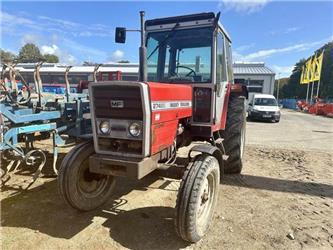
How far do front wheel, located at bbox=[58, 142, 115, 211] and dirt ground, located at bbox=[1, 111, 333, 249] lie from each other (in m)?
0.18

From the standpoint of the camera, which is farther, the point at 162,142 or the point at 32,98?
the point at 32,98

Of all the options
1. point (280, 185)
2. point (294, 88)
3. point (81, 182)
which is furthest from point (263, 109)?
point (294, 88)

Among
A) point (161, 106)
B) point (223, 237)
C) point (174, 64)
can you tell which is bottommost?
point (223, 237)

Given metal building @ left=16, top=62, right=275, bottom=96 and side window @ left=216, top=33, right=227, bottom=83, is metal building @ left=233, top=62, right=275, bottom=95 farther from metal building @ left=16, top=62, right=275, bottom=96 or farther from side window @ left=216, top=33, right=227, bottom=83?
side window @ left=216, top=33, right=227, bottom=83

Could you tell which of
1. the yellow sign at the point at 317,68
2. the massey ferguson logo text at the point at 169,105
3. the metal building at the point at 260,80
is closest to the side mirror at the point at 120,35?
the massey ferguson logo text at the point at 169,105

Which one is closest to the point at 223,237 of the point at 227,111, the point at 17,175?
the point at 227,111

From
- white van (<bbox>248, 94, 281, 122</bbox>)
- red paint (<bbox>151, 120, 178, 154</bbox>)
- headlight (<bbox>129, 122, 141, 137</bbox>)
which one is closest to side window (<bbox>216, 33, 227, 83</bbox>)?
red paint (<bbox>151, 120, 178, 154</bbox>)

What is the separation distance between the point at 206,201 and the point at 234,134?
1.91 meters

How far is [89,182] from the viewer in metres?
3.63

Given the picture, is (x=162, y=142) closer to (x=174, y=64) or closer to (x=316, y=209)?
(x=174, y=64)

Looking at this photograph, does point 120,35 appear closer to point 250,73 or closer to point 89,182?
point 89,182

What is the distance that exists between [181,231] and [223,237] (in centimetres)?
62

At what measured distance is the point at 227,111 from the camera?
5.12m

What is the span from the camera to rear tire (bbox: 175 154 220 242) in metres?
2.82
